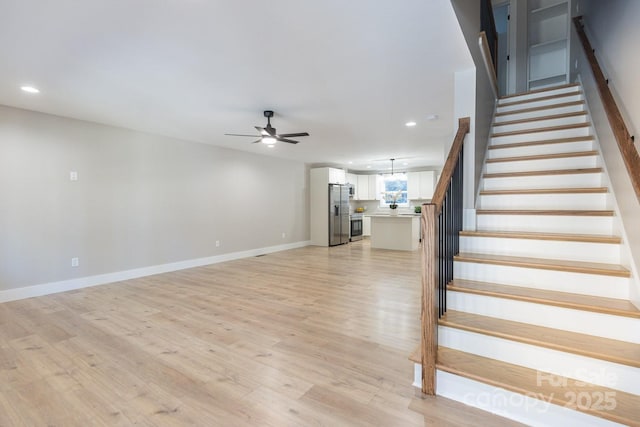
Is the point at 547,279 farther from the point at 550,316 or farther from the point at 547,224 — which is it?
the point at 547,224

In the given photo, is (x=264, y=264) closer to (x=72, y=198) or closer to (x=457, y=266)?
(x=72, y=198)

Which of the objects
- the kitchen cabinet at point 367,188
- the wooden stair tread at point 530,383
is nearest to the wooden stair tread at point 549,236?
the wooden stair tread at point 530,383

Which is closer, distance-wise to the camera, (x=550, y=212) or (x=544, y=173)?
(x=550, y=212)

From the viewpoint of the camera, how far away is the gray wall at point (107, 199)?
12.2 ft

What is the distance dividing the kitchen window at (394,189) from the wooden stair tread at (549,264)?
777 centimetres

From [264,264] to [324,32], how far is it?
4.57 meters

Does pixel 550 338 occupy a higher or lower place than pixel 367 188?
lower

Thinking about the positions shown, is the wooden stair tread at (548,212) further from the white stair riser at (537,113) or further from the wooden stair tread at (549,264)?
the white stair riser at (537,113)

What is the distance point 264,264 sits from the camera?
19.2 ft

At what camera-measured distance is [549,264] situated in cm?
202

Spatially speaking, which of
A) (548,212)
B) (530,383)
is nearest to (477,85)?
(548,212)

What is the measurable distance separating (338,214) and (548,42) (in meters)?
5.77

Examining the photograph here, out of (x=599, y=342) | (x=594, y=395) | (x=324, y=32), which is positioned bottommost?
(x=594, y=395)

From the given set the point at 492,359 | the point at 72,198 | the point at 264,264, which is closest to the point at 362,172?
the point at 264,264
